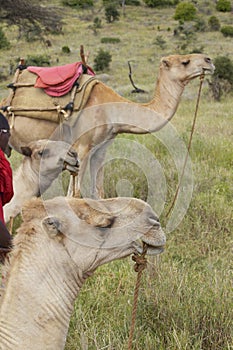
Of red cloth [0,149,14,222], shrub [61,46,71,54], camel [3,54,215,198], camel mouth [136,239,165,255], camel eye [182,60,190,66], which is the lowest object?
shrub [61,46,71,54]

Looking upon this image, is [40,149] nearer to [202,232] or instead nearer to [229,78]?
[202,232]

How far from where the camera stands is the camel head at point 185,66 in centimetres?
662

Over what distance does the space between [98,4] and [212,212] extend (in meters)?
55.6

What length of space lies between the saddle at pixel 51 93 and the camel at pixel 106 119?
0.35 ft

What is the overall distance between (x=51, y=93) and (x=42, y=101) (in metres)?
0.15

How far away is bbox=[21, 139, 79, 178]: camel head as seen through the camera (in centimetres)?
490

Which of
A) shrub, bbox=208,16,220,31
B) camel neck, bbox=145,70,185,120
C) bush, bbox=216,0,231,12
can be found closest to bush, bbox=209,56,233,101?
camel neck, bbox=145,70,185,120

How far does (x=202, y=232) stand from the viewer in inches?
207

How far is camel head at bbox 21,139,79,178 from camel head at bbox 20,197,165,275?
254cm

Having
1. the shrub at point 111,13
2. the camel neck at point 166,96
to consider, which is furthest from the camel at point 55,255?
the shrub at point 111,13

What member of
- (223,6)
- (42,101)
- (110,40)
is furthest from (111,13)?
(42,101)

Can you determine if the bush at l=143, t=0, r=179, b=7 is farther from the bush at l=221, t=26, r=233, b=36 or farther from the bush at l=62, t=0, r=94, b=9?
the bush at l=221, t=26, r=233, b=36

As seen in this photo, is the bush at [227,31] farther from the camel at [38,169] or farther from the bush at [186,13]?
the camel at [38,169]

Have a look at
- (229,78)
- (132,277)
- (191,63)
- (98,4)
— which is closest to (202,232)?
(132,277)
